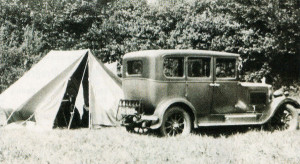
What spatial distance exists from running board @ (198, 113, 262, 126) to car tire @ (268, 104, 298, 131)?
704mm

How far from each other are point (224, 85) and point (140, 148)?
3.09 metres

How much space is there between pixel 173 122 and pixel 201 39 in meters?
8.56

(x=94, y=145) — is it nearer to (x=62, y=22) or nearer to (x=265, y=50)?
(x=265, y=50)

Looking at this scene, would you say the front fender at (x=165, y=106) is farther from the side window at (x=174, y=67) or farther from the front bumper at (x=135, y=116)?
the side window at (x=174, y=67)

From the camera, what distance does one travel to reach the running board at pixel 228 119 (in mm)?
9320

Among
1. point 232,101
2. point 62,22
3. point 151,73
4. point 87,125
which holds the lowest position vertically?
point 87,125

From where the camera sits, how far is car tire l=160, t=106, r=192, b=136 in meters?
8.90

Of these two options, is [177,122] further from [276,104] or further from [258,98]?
[276,104]

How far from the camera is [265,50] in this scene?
56.6ft

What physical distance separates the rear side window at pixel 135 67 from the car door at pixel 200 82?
1.15 metres

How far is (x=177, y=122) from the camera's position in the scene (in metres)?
8.98

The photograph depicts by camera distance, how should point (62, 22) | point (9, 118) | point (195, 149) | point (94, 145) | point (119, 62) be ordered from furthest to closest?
point (62, 22) → point (119, 62) → point (9, 118) → point (94, 145) → point (195, 149)

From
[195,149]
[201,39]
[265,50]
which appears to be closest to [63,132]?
[195,149]

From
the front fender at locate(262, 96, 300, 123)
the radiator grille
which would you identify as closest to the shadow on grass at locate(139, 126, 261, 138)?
the front fender at locate(262, 96, 300, 123)
